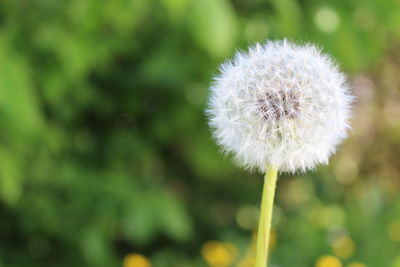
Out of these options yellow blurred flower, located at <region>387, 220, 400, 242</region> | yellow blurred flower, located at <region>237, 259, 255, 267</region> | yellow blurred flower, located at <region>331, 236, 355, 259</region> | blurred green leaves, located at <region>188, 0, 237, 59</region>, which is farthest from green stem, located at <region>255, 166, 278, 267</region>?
yellow blurred flower, located at <region>387, 220, 400, 242</region>

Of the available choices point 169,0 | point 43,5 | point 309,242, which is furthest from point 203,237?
point 169,0

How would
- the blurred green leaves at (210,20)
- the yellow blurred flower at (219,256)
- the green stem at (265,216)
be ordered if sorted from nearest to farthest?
the green stem at (265,216) → the blurred green leaves at (210,20) → the yellow blurred flower at (219,256)

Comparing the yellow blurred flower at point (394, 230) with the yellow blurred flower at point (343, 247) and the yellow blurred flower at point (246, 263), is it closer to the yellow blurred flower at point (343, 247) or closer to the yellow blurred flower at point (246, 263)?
the yellow blurred flower at point (343, 247)

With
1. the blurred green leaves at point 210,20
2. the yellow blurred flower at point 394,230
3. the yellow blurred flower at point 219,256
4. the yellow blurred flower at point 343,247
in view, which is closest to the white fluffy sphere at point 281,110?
the blurred green leaves at point 210,20

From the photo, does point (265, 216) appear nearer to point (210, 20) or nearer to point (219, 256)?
point (210, 20)

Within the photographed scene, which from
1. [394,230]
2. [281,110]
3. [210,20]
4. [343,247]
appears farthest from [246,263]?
[281,110]

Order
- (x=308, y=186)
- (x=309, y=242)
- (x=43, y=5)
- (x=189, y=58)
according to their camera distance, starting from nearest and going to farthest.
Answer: (x=43, y=5), (x=309, y=242), (x=189, y=58), (x=308, y=186)

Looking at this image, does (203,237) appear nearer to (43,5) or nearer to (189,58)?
(189,58)
